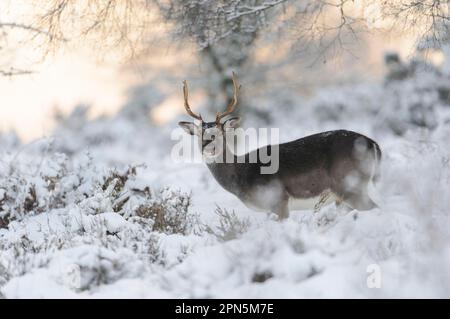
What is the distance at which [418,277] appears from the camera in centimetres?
478

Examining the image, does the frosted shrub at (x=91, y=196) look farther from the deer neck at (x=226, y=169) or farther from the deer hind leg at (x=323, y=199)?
the deer hind leg at (x=323, y=199)

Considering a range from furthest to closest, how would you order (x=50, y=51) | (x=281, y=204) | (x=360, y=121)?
(x=360, y=121), (x=50, y=51), (x=281, y=204)

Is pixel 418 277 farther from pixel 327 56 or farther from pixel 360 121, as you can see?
pixel 360 121

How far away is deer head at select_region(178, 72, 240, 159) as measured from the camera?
8328mm

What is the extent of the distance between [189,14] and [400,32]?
3.21m

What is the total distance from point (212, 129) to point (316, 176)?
1.42m

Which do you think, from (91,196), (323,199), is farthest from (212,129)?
(91,196)

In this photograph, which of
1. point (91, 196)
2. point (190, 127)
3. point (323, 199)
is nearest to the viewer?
point (323, 199)

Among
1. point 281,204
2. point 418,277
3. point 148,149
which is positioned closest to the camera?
point 418,277

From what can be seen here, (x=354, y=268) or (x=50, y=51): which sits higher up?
(x=50, y=51)

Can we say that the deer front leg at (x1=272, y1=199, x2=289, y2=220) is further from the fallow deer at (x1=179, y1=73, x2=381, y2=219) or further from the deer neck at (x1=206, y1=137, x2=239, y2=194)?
the deer neck at (x1=206, y1=137, x2=239, y2=194)

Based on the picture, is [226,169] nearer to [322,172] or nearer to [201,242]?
[322,172]

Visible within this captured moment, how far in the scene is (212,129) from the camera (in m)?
8.34
